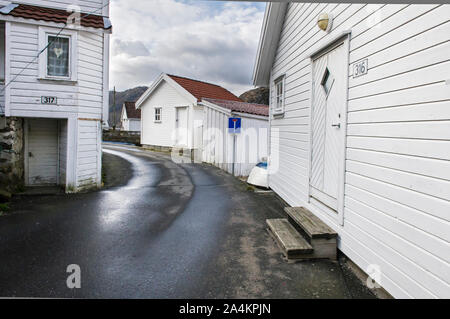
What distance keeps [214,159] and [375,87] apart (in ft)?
35.7

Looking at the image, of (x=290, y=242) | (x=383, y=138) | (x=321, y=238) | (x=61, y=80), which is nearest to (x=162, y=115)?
(x=61, y=80)

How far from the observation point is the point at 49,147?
9.09 meters

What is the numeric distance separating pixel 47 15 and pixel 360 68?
791cm

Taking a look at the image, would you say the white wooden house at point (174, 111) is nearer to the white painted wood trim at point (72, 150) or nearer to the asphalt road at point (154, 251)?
the white painted wood trim at point (72, 150)

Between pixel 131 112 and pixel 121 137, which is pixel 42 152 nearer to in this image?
pixel 121 137

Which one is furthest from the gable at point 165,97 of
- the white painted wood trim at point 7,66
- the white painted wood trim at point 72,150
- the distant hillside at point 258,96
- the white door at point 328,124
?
the distant hillside at point 258,96

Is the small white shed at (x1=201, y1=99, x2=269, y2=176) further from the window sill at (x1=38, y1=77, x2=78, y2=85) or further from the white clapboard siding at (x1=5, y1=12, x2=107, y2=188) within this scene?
the window sill at (x1=38, y1=77, x2=78, y2=85)

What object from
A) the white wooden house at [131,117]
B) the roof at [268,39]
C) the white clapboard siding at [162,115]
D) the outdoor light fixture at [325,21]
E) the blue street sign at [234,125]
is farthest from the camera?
the white wooden house at [131,117]

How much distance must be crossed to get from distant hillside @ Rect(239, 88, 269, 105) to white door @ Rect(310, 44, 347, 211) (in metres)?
29.7

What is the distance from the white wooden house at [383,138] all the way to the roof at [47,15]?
19.1 feet

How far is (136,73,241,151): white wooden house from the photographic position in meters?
17.1

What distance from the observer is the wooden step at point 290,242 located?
401cm

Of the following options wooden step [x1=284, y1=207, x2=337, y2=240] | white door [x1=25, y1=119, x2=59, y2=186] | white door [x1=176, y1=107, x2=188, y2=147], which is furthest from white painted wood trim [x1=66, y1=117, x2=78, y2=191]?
white door [x1=176, y1=107, x2=188, y2=147]
